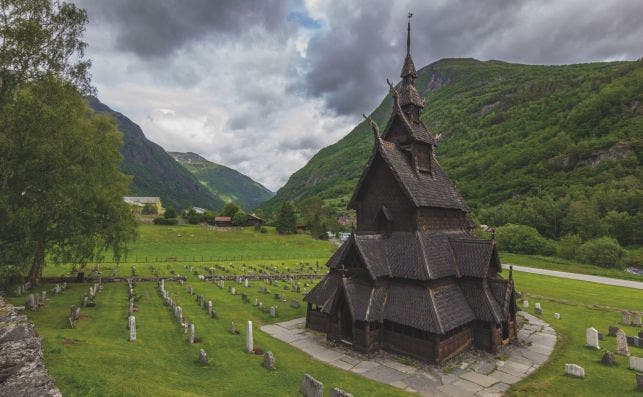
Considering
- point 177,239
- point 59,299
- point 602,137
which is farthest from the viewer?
point 602,137

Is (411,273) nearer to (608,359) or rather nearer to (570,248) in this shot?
(608,359)

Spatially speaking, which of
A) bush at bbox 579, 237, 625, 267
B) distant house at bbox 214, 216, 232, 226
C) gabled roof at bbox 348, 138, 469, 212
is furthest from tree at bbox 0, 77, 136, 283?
distant house at bbox 214, 216, 232, 226

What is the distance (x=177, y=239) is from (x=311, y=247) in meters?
31.5

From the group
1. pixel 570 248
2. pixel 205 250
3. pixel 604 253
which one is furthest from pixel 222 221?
pixel 604 253

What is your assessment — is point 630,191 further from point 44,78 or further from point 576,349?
point 44,78

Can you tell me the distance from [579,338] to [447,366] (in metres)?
11.5

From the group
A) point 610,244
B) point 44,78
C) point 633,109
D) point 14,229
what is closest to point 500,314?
point 14,229

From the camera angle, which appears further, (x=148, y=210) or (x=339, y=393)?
(x=148, y=210)

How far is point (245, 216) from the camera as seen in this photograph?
108 meters

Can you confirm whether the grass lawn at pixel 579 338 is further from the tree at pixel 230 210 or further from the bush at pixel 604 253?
the tree at pixel 230 210

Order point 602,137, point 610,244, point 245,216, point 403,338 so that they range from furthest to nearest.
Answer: point 602,137 < point 245,216 < point 610,244 < point 403,338

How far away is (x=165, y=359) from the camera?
15703 mm

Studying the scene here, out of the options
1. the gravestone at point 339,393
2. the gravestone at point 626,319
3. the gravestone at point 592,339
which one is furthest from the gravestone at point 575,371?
the gravestone at point 626,319

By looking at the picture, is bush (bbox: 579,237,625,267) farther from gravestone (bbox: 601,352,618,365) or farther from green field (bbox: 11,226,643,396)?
gravestone (bbox: 601,352,618,365)
